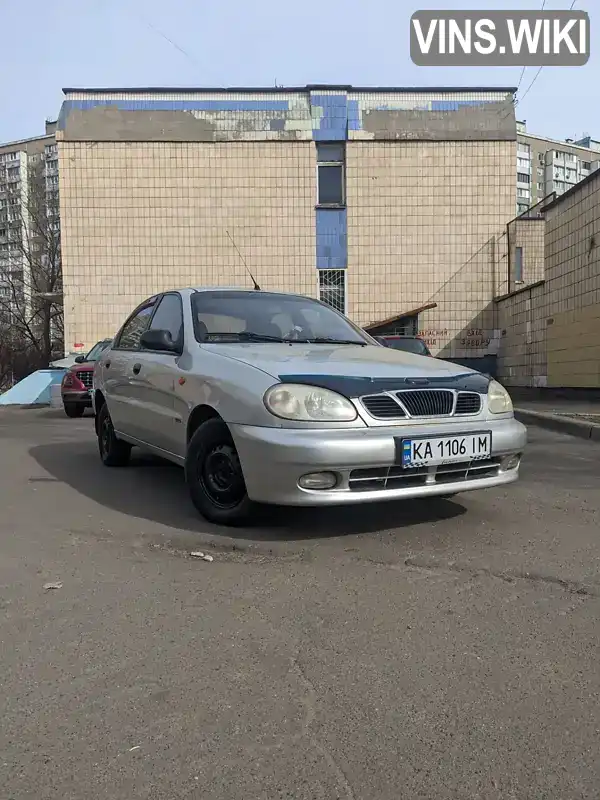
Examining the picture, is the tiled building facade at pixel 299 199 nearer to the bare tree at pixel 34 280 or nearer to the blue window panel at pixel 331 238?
the blue window panel at pixel 331 238

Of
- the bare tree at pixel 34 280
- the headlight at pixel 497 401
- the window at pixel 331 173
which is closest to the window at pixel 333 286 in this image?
the window at pixel 331 173


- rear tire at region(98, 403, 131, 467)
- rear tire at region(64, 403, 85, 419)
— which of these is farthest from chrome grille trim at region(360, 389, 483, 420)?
rear tire at region(64, 403, 85, 419)

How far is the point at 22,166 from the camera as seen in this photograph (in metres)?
55.9

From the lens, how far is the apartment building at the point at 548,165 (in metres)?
88.3

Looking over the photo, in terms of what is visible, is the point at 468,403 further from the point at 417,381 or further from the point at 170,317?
the point at 170,317

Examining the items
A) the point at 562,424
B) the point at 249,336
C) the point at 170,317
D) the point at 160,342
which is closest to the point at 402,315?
the point at 562,424

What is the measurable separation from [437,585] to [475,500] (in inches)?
71.2

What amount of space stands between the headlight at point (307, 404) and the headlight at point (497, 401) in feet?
3.43

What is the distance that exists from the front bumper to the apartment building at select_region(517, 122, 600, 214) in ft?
306

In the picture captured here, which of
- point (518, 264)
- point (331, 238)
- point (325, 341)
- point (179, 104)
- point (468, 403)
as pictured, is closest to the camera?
point (468, 403)

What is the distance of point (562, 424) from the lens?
329 inches

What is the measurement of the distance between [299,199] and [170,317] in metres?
13.5

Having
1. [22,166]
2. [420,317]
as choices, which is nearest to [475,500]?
[420,317]

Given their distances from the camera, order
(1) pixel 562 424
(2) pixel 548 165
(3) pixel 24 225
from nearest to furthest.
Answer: (1) pixel 562 424, (3) pixel 24 225, (2) pixel 548 165
